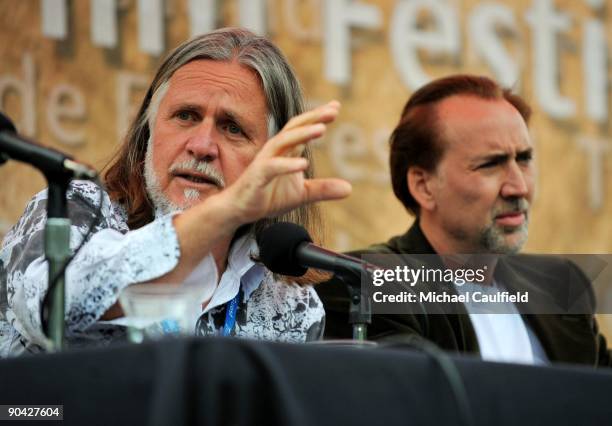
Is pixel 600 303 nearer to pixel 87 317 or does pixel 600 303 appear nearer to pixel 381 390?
pixel 87 317

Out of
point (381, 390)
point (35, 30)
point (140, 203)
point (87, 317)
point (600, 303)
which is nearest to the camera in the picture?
point (381, 390)

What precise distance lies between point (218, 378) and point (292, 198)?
0.76 m

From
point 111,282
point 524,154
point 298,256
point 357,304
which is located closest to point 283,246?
point 298,256

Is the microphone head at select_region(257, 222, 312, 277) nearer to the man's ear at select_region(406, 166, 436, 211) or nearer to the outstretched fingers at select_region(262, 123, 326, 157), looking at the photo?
the outstretched fingers at select_region(262, 123, 326, 157)

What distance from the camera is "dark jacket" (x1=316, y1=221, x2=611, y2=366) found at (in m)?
→ 3.04

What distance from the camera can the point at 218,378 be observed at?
1.23 m

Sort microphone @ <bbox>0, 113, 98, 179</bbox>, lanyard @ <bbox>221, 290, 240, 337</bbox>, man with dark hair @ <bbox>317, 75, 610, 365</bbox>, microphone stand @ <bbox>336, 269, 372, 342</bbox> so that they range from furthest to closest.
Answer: man with dark hair @ <bbox>317, 75, 610, 365</bbox> → lanyard @ <bbox>221, 290, 240, 337</bbox> → microphone stand @ <bbox>336, 269, 372, 342</bbox> → microphone @ <bbox>0, 113, 98, 179</bbox>

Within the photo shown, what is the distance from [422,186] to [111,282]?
1906 millimetres

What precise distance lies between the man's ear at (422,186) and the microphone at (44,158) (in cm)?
207

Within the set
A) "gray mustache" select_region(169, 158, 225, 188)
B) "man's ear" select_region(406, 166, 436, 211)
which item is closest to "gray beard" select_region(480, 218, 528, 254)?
"man's ear" select_region(406, 166, 436, 211)

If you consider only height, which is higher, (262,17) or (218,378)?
(262,17)

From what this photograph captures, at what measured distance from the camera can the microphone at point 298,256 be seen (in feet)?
6.36

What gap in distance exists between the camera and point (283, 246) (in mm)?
1999

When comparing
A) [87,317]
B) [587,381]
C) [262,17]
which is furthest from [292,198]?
[262,17]
